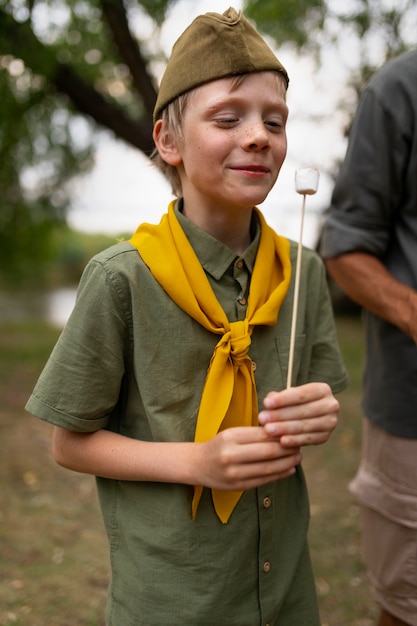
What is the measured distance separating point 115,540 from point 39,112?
6.27 metres

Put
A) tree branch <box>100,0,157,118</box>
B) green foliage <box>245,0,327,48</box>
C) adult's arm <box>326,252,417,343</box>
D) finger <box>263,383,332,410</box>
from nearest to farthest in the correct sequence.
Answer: finger <box>263,383,332,410</box> < adult's arm <box>326,252,417,343</box> < green foliage <box>245,0,327,48</box> < tree branch <box>100,0,157,118</box>

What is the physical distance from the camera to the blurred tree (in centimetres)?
565

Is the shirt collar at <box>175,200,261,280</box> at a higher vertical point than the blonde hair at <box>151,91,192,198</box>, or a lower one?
lower

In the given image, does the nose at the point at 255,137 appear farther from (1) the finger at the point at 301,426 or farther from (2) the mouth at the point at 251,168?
(1) the finger at the point at 301,426

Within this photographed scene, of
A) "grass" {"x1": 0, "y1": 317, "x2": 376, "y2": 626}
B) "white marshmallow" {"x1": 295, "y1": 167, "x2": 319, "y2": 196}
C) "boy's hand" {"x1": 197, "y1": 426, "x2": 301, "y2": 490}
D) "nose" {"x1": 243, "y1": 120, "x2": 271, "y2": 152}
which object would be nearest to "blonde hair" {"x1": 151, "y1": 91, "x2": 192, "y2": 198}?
"nose" {"x1": 243, "y1": 120, "x2": 271, "y2": 152}

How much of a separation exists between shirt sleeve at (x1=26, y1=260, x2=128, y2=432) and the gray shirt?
2.95 ft

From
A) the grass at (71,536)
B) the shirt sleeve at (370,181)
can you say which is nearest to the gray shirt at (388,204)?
the shirt sleeve at (370,181)

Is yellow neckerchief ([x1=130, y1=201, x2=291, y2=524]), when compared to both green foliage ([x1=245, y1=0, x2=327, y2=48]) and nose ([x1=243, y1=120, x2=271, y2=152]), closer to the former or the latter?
nose ([x1=243, y1=120, x2=271, y2=152])

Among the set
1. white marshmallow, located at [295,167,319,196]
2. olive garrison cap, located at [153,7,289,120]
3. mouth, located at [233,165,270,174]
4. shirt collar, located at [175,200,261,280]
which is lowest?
shirt collar, located at [175,200,261,280]

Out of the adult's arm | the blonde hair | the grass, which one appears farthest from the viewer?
the grass

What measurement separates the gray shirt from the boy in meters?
0.52

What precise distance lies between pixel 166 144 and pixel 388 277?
2.67 feet

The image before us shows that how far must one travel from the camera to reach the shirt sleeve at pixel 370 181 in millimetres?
2043

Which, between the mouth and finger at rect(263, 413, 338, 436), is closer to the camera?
finger at rect(263, 413, 338, 436)
